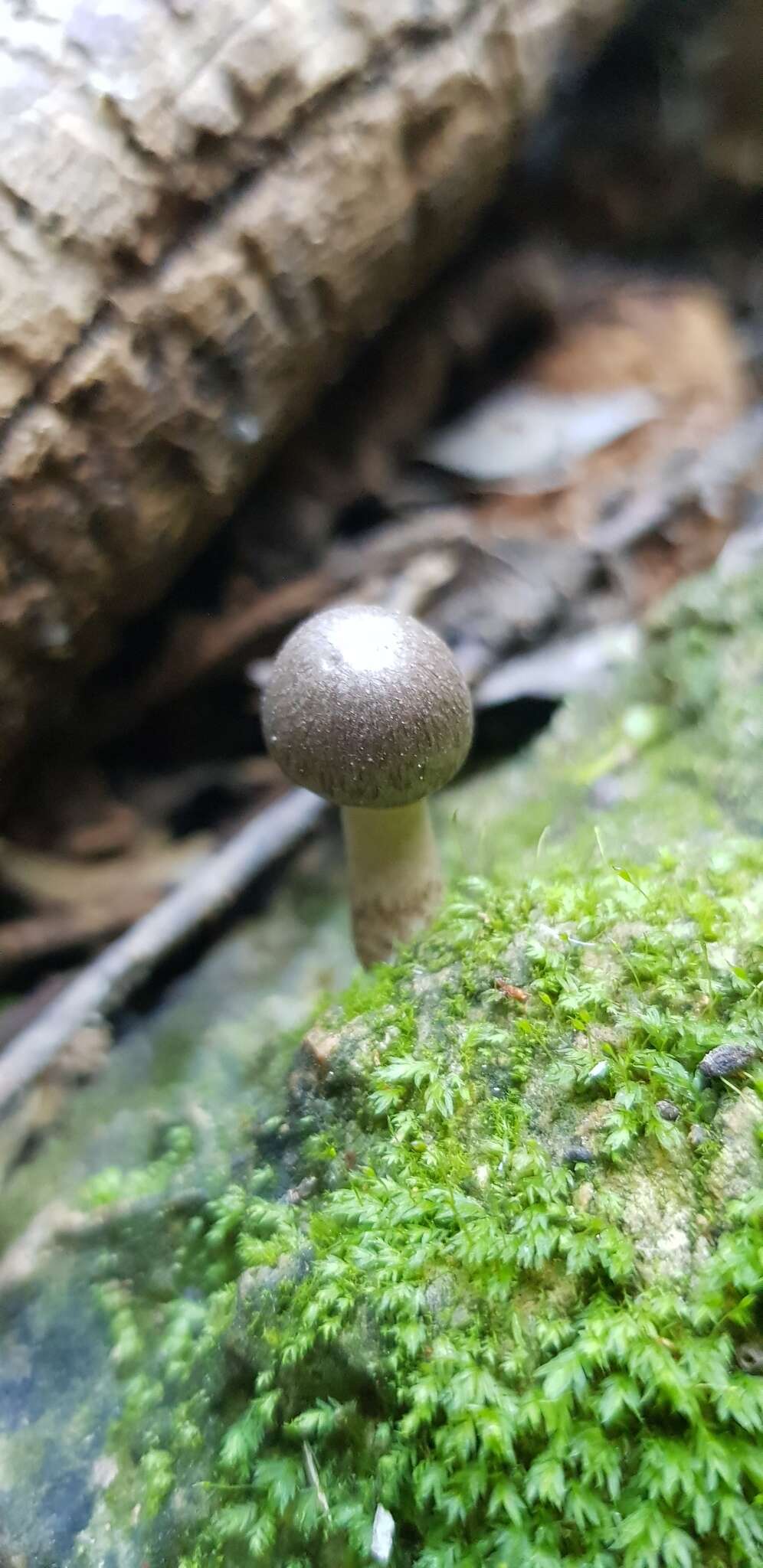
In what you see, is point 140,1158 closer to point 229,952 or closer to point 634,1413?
point 229,952

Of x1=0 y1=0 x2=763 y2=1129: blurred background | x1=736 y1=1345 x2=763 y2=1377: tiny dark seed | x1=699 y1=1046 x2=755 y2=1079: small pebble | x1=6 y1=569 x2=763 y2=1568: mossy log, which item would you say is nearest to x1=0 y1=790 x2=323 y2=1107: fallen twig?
x1=0 y1=0 x2=763 y2=1129: blurred background

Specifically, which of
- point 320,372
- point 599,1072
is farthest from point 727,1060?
point 320,372

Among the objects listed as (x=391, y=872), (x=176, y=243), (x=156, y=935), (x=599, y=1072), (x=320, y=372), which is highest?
(x=176, y=243)

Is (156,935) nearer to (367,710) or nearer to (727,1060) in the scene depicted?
(367,710)

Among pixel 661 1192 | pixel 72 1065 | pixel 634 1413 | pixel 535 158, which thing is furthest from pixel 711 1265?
pixel 535 158

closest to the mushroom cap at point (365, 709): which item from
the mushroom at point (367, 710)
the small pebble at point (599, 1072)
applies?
the mushroom at point (367, 710)

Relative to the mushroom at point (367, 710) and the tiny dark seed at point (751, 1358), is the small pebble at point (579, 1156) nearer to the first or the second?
the tiny dark seed at point (751, 1358)
